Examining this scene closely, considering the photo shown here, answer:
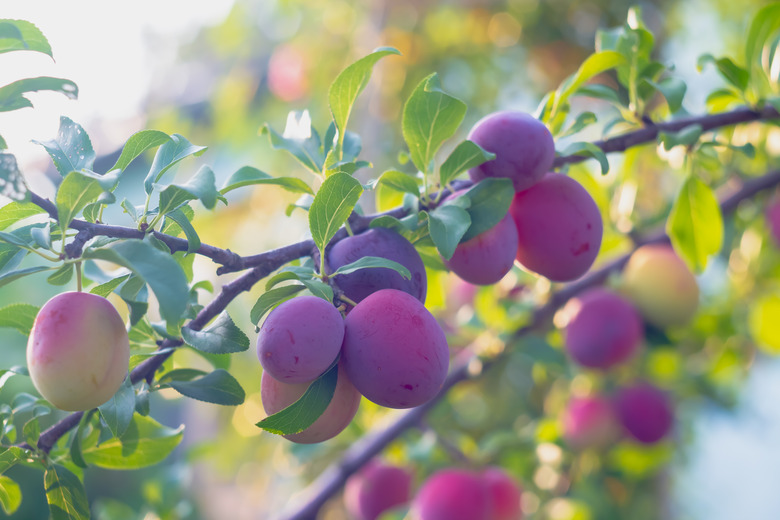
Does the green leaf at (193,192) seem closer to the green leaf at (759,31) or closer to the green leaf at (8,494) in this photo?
the green leaf at (8,494)

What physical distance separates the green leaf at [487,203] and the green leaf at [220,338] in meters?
0.15

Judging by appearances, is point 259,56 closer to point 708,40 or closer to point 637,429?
point 708,40

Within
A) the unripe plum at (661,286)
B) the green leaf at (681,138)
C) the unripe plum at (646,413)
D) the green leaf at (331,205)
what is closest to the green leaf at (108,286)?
the green leaf at (331,205)

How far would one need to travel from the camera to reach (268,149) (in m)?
1.69

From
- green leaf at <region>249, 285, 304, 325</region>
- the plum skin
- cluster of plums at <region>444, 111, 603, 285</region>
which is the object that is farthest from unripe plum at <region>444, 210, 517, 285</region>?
the plum skin

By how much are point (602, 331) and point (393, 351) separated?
0.45 metres

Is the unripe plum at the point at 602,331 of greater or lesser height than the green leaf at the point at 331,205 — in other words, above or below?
below

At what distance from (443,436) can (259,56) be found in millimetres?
1506

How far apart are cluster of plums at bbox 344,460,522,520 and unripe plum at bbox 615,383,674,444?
0.67ft

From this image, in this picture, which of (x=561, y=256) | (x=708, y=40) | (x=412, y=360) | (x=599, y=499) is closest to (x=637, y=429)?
(x=599, y=499)

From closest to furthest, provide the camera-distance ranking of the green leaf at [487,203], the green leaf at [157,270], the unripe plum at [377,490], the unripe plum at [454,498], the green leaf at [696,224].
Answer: the green leaf at [157,270], the green leaf at [487,203], the green leaf at [696,224], the unripe plum at [454,498], the unripe plum at [377,490]

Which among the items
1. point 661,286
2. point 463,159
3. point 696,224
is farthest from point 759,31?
point 463,159

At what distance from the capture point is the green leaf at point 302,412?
1.01 feet

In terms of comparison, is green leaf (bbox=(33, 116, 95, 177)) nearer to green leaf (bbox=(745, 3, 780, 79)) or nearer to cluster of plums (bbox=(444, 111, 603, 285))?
cluster of plums (bbox=(444, 111, 603, 285))
